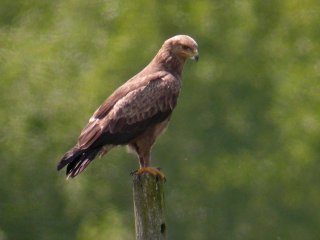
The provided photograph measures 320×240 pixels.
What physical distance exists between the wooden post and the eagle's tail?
0.85 m

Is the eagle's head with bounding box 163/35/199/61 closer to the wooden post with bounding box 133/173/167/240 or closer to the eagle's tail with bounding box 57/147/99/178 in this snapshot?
the eagle's tail with bounding box 57/147/99/178

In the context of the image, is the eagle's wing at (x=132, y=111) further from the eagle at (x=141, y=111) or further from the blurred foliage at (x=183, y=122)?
the blurred foliage at (x=183, y=122)

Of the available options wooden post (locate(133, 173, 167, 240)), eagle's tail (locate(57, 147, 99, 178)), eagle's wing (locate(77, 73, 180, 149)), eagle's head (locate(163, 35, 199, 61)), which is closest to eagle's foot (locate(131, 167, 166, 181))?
wooden post (locate(133, 173, 167, 240))

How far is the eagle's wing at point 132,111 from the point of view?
9420mm

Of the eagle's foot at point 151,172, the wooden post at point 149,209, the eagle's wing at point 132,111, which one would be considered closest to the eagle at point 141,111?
the eagle's wing at point 132,111

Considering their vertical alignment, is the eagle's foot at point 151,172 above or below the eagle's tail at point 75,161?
below

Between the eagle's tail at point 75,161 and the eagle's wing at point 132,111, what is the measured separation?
0.65ft

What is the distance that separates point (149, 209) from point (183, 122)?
796cm

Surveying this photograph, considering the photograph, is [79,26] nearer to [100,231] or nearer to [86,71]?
[86,71]

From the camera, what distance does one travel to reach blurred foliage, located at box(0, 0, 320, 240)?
51.6 feet

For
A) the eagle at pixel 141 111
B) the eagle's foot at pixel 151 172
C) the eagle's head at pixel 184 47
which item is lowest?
the eagle's foot at pixel 151 172

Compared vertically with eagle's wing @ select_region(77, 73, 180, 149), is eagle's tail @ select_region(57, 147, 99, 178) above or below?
below

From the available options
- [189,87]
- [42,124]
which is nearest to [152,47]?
[189,87]

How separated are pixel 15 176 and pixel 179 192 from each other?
2.15 m
